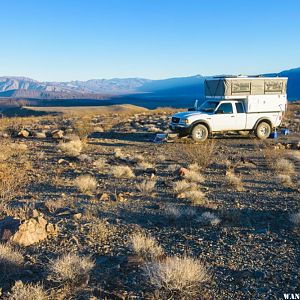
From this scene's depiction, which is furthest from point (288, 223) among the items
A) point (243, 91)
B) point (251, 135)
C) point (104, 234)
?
point (251, 135)

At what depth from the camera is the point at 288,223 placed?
6.34 m

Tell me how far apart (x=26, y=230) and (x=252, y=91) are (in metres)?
12.8

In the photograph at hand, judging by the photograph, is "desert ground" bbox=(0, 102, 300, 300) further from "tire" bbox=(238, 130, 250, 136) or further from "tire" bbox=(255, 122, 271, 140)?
"tire" bbox=(238, 130, 250, 136)

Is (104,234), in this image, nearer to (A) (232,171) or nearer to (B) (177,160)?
(A) (232,171)

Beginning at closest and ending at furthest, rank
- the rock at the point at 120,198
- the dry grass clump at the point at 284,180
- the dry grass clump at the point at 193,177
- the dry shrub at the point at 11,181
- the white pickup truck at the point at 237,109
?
the rock at the point at 120,198 < the dry shrub at the point at 11,181 < the dry grass clump at the point at 284,180 < the dry grass clump at the point at 193,177 < the white pickup truck at the point at 237,109

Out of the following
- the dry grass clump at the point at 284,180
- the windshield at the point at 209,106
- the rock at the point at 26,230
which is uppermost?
the windshield at the point at 209,106

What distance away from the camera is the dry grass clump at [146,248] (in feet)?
16.6

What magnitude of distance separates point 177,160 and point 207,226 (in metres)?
5.80

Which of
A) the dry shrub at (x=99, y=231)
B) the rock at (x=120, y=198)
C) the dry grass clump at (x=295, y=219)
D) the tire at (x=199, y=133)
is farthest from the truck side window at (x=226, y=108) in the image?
the dry shrub at (x=99, y=231)

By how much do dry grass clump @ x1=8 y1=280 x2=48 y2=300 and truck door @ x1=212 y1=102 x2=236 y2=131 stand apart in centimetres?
1269

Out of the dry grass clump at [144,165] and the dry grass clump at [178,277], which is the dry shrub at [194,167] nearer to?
the dry grass clump at [144,165]

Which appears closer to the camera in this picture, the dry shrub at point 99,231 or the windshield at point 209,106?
the dry shrub at point 99,231

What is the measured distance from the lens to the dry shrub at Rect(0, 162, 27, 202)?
25.4 ft

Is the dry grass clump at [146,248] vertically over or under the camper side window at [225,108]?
under
